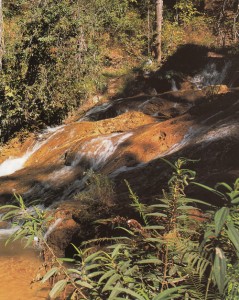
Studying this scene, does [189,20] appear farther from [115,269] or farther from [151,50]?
[115,269]

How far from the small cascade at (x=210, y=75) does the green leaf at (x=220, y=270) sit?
68.7ft

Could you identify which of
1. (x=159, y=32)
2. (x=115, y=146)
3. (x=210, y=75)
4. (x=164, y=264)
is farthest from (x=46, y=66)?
(x=164, y=264)

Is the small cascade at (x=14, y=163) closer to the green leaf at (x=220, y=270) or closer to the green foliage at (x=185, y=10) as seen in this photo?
the green leaf at (x=220, y=270)

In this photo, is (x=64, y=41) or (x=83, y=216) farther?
(x=64, y=41)

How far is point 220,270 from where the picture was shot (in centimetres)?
154

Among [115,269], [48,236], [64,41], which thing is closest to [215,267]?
[115,269]

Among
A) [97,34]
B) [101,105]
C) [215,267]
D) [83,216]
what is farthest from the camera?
[97,34]

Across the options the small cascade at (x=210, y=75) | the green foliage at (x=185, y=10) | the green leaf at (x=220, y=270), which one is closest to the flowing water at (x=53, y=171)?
the small cascade at (x=210, y=75)

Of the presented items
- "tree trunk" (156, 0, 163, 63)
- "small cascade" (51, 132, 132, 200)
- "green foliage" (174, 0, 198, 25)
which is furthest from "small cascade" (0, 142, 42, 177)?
"green foliage" (174, 0, 198, 25)

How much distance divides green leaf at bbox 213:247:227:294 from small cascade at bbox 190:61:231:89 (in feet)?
68.7

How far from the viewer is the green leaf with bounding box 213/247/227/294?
4.89ft

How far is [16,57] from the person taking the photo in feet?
53.8

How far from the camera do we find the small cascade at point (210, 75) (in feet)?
71.8

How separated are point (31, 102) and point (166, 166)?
30.1ft
